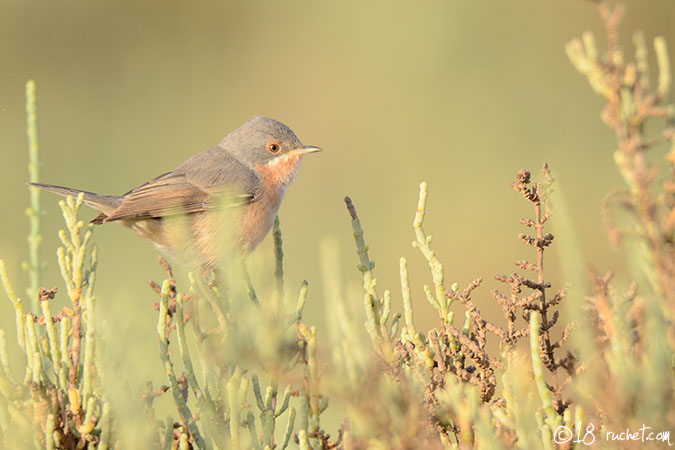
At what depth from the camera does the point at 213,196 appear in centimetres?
463

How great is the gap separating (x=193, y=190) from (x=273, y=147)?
0.61 metres

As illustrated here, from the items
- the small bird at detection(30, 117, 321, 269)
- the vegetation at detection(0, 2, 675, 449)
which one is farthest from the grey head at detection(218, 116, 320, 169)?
the vegetation at detection(0, 2, 675, 449)

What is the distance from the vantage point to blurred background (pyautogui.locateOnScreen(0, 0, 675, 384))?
7293 millimetres

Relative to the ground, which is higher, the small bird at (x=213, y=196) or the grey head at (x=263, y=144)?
the grey head at (x=263, y=144)

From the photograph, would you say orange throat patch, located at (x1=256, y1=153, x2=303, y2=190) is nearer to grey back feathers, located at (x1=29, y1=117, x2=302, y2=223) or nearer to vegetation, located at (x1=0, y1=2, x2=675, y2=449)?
grey back feathers, located at (x1=29, y1=117, x2=302, y2=223)

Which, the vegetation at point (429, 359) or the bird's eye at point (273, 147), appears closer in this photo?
the vegetation at point (429, 359)

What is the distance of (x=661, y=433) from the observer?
1.54 metres

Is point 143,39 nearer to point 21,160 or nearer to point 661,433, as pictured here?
point 21,160

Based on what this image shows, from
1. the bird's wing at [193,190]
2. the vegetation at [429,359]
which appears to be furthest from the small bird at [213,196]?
the vegetation at [429,359]

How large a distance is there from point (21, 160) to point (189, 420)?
654cm

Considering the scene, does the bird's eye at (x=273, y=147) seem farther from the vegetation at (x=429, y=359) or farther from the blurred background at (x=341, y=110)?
the vegetation at (x=429, y=359)

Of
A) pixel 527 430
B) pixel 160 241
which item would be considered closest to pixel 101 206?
pixel 160 241

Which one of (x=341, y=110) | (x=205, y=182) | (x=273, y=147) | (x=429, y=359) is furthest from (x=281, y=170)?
(x=341, y=110)

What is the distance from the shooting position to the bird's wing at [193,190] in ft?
14.5
